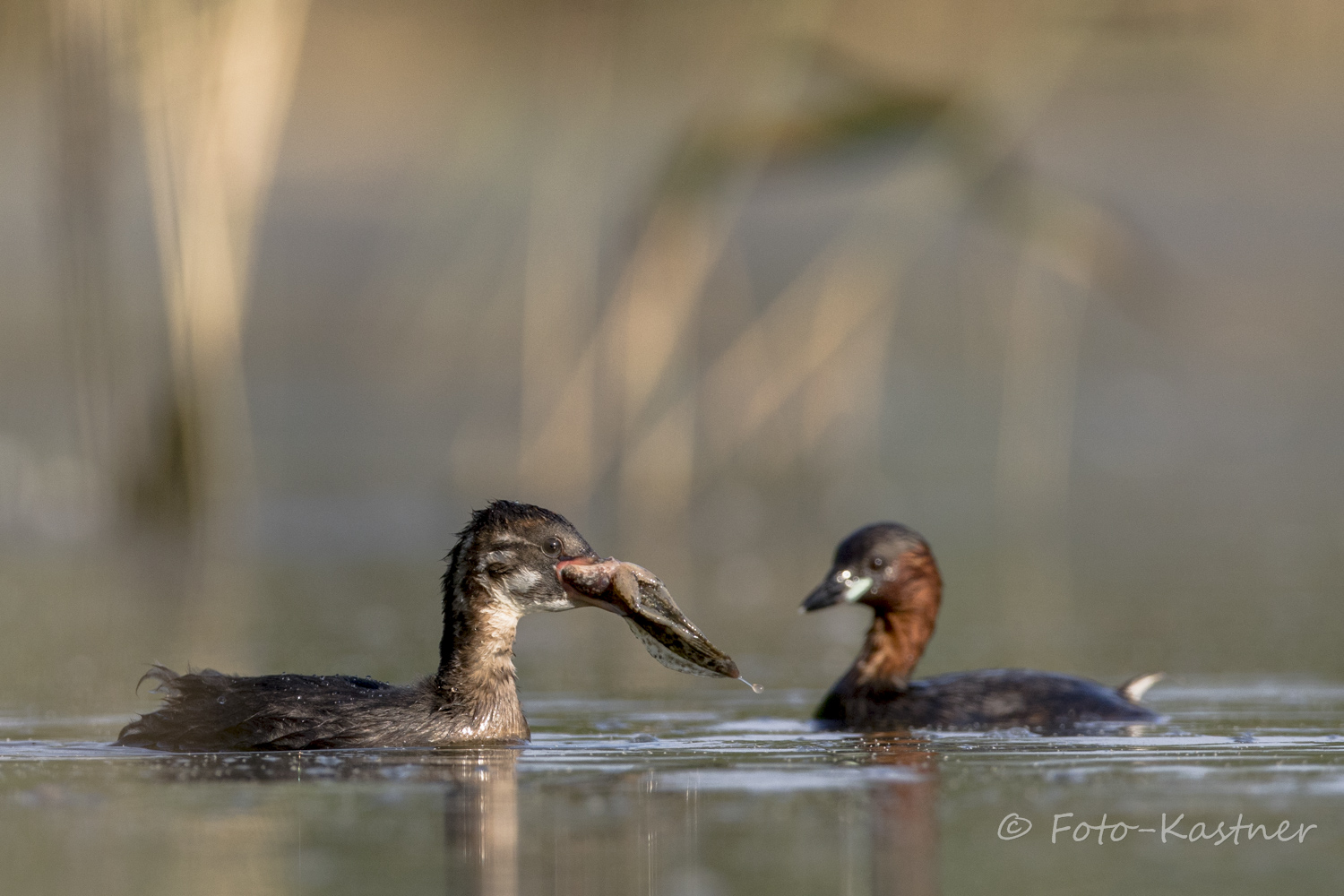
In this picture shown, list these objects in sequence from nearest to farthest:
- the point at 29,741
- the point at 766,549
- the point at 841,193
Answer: the point at 29,741 < the point at 766,549 < the point at 841,193

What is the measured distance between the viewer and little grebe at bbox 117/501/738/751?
277 inches

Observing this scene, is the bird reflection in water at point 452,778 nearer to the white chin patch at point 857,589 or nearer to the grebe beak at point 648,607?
the grebe beak at point 648,607

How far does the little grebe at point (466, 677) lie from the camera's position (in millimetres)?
7023

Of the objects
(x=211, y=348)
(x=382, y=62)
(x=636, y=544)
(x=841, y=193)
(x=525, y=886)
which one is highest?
(x=382, y=62)

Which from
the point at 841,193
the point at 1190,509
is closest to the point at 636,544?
the point at 1190,509

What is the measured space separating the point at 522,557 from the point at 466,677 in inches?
17.5

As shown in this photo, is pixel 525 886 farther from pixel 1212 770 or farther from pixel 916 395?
pixel 916 395

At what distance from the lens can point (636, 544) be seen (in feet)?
48.3

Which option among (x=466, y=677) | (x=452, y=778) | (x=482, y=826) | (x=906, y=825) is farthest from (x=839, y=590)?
(x=482, y=826)

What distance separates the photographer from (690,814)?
5.66 m

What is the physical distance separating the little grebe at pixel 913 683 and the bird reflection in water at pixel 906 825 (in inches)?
51.7

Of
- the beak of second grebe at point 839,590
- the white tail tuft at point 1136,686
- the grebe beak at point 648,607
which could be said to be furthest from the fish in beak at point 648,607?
the white tail tuft at point 1136,686

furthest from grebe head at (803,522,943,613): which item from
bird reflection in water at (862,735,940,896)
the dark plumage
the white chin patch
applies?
bird reflection in water at (862,735,940,896)

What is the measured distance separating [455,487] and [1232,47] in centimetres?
1082
